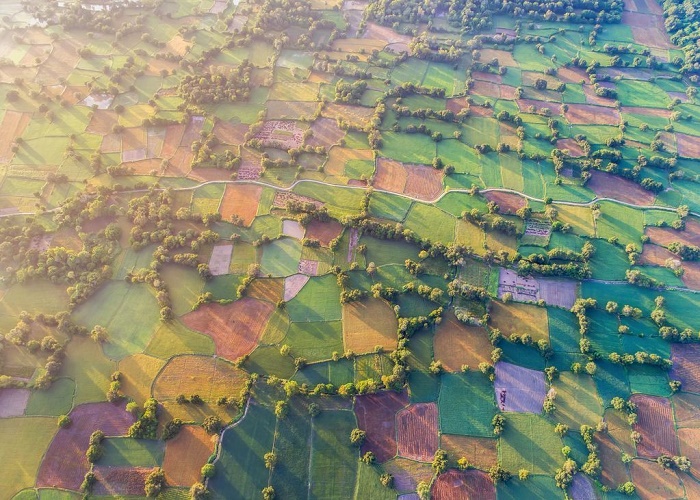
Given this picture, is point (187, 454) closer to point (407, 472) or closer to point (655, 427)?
point (407, 472)

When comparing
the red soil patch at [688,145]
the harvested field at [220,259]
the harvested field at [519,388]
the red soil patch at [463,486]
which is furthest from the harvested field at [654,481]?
the harvested field at [220,259]

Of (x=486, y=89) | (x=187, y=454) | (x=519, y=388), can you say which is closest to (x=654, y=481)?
(x=519, y=388)

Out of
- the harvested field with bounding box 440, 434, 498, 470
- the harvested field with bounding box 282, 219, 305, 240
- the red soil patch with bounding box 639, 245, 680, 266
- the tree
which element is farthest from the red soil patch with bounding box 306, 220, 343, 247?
the red soil patch with bounding box 639, 245, 680, 266

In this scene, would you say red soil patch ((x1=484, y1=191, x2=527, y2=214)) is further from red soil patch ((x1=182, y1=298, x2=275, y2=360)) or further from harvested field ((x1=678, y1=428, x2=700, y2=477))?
red soil patch ((x1=182, y1=298, x2=275, y2=360))

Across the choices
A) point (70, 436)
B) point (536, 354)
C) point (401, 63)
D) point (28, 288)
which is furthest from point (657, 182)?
point (28, 288)

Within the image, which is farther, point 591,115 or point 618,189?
point 591,115

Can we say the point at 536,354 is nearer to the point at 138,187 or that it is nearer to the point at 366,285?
the point at 366,285
